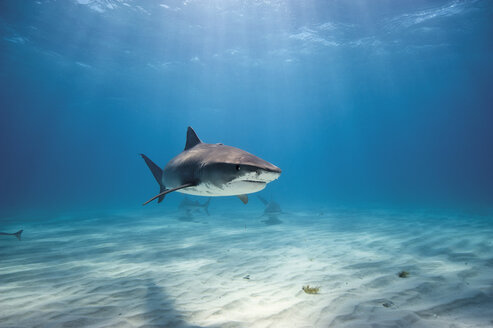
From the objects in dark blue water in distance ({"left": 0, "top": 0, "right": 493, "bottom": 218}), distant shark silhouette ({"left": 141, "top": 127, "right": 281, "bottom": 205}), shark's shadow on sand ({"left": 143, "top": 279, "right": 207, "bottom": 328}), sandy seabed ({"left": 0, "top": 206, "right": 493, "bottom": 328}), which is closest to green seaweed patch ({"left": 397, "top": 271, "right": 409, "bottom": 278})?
sandy seabed ({"left": 0, "top": 206, "right": 493, "bottom": 328})

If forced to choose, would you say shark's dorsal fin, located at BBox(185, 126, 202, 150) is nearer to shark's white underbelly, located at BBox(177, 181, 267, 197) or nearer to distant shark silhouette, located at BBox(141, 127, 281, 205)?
distant shark silhouette, located at BBox(141, 127, 281, 205)

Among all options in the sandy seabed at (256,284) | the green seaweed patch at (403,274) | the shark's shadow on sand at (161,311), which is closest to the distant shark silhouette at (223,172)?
the shark's shadow on sand at (161,311)

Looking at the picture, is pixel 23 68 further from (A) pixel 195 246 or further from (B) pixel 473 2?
(B) pixel 473 2

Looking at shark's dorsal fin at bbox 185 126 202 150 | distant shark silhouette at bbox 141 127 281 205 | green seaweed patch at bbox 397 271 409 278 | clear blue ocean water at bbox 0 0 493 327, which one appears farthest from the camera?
clear blue ocean water at bbox 0 0 493 327

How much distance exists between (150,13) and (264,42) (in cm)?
1348

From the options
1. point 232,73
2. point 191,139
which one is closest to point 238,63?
point 232,73

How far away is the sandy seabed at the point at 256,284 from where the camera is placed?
2.97 meters

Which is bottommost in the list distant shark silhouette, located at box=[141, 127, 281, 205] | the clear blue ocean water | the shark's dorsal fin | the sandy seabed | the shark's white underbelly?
the sandy seabed

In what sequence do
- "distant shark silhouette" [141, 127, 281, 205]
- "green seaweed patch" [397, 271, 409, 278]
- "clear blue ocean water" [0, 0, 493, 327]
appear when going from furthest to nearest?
"clear blue ocean water" [0, 0, 493, 327] → "green seaweed patch" [397, 271, 409, 278] → "distant shark silhouette" [141, 127, 281, 205]

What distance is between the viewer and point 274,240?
9.15 m

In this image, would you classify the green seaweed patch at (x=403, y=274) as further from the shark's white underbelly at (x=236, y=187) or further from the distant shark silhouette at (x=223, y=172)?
the shark's white underbelly at (x=236, y=187)

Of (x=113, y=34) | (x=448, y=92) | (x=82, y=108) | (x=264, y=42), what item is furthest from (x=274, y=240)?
(x=448, y=92)

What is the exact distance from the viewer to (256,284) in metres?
4.50

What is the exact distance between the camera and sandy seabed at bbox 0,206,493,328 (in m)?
2.97
